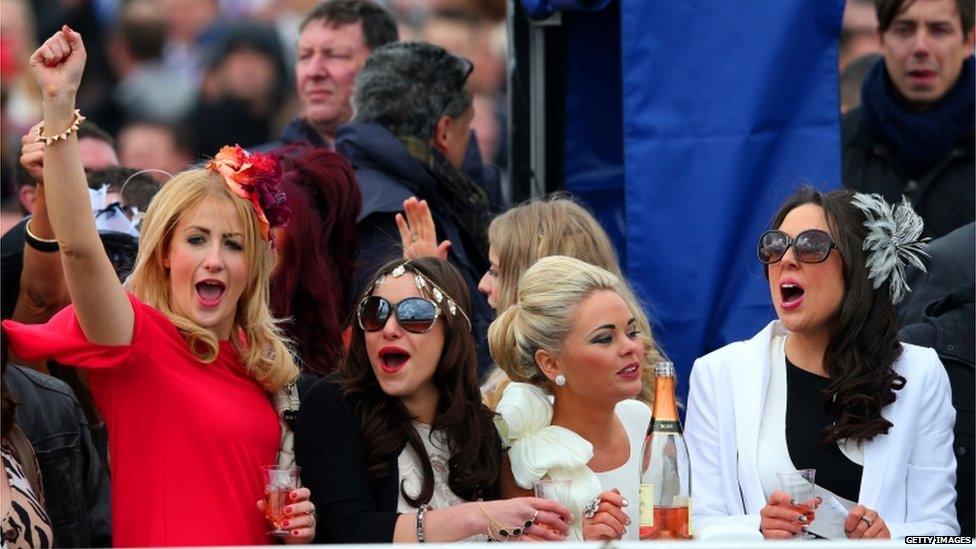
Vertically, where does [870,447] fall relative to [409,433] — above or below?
below

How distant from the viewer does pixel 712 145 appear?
5.82 meters

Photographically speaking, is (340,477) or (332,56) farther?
(332,56)

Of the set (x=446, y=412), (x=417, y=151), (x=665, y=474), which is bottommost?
(x=665, y=474)

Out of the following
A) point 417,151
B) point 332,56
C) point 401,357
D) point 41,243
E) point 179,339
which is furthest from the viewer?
point 332,56

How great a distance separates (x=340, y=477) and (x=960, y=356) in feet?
6.50

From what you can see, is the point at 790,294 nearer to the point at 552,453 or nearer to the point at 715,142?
the point at 552,453

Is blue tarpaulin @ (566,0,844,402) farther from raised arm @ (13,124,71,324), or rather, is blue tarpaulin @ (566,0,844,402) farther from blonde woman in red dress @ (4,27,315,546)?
raised arm @ (13,124,71,324)

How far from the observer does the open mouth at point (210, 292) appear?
4.36 m

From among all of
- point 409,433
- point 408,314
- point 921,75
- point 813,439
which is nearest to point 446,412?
point 409,433

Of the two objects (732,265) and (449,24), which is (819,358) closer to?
(732,265)

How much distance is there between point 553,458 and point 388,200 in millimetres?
1554

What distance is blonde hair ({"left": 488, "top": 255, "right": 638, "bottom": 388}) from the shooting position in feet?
15.2

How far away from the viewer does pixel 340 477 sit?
4219 millimetres

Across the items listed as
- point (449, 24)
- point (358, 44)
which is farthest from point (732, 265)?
point (449, 24)
